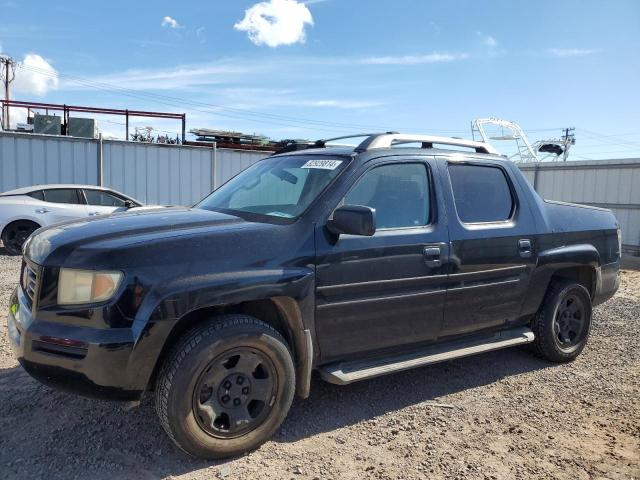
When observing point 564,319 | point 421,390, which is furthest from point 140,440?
point 564,319

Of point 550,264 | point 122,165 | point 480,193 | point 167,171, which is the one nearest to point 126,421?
point 480,193

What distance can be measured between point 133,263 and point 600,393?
145 inches

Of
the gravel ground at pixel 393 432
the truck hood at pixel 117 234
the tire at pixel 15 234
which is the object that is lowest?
the gravel ground at pixel 393 432

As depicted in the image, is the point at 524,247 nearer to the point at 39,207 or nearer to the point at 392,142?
the point at 392,142

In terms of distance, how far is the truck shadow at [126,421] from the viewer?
2914 mm

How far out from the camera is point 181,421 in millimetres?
2799

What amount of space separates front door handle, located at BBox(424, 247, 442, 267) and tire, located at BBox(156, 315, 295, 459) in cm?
119

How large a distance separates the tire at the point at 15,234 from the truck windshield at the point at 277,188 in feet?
25.7

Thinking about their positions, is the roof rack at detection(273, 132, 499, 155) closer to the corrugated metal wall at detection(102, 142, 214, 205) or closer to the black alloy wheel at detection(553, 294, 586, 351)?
the black alloy wheel at detection(553, 294, 586, 351)

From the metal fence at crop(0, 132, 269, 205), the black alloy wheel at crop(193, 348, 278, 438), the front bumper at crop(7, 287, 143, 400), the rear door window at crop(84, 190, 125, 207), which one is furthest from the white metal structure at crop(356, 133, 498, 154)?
the metal fence at crop(0, 132, 269, 205)

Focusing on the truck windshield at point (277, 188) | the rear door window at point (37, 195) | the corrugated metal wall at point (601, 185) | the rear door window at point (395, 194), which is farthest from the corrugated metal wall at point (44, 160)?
the corrugated metal wall at point (601, 185)

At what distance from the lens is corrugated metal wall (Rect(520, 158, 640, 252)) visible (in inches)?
532

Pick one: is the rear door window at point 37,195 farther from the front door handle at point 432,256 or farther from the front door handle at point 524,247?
the front door handle at point 524,247

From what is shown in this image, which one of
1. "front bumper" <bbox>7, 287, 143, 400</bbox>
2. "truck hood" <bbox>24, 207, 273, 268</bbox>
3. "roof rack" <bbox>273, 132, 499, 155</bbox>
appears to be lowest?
"front bumper" <bbox>7, 287, 143, 400</bbox>
